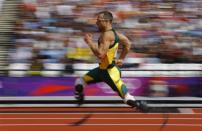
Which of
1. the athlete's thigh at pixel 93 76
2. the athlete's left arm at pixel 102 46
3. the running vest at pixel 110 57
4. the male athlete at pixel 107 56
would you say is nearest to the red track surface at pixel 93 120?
the male athlete at pixel 107 56

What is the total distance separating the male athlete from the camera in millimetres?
6779

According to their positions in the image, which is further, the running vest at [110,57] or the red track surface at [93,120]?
the red track surface at [93,120]

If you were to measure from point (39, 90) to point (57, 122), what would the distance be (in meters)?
2.68

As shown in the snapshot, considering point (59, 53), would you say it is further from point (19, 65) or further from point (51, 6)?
point (51, 6)

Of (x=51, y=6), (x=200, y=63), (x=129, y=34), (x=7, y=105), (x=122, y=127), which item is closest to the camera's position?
(x=122, y=127)

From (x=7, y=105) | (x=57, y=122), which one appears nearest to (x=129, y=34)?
(x=7, y=105)

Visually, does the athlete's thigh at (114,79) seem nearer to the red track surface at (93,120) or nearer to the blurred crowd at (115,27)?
the red track surface at (93,120)

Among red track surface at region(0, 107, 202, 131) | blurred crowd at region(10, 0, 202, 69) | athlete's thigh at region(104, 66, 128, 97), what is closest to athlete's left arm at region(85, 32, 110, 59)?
athlete's thigh at region(104, 66, 128, 97)

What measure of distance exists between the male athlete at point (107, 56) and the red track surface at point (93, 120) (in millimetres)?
475

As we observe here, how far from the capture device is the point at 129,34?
12.1m

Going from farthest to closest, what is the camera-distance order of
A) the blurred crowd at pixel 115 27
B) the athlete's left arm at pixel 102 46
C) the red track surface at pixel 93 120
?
the blurred crowd at pixel 115 27
the red track surface at pixel 93 120
the athlete's left arm at pixel 102 46

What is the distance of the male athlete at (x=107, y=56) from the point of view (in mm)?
6779

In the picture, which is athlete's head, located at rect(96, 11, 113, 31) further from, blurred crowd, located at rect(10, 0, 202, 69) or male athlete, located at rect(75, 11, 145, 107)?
blurred crowd, located at rect(10, 0, 202, 69)

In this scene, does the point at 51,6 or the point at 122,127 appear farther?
the point at 51,6
